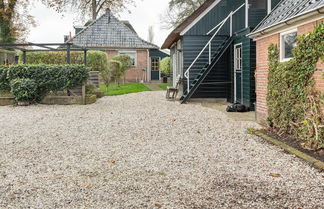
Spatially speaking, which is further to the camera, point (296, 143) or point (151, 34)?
point (151, 34)

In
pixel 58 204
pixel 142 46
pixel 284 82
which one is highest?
pixel 142 46

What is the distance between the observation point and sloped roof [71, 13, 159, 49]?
30.0m

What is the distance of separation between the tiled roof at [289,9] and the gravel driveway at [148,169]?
8.58ft

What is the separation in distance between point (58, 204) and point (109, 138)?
12.2 ft

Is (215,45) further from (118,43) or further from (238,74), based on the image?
(118,43)

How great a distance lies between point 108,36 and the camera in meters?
30.8

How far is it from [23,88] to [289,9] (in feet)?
31.4

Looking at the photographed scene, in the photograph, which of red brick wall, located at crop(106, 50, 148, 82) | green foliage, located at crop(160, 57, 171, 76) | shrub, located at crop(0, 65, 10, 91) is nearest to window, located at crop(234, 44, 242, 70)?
shrub, located at crop(0, 65, 10, 91)

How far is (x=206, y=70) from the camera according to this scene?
48.0 ft

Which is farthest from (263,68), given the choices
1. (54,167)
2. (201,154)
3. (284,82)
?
(54,167)

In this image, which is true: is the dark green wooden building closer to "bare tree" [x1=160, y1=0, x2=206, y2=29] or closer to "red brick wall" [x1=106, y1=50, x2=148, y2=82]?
"red brick wall" [x1=106, y1=50, x2=148, y2=82]

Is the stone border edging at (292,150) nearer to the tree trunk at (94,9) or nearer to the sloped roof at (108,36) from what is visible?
the sloped roof at (108,36)

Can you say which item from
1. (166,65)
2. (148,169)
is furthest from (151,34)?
(148,169)

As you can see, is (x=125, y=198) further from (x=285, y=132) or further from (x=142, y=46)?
(x=142, y=46)
